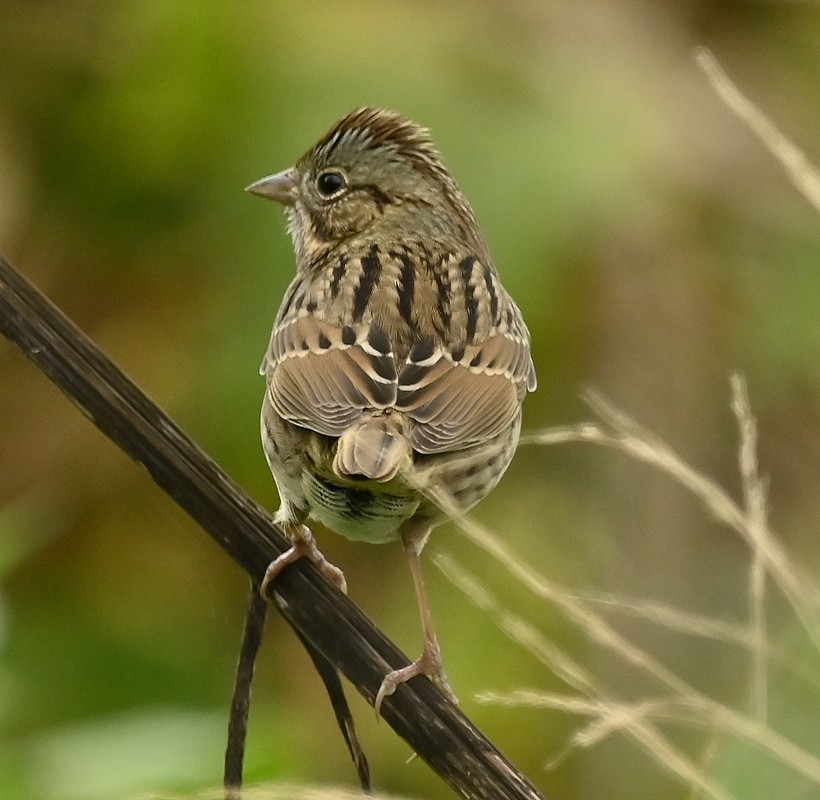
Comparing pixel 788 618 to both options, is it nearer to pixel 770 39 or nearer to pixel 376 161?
pixel 376 161

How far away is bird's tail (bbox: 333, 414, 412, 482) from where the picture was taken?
255cm

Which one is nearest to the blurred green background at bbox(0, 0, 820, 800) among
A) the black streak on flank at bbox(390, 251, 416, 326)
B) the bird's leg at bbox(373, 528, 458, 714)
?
the black streak on flank at bbox(390, 251, 416, 326)

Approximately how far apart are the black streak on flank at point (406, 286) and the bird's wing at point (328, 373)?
0.25 feet

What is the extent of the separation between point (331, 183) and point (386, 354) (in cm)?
83

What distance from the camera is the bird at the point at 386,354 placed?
2.79 meters

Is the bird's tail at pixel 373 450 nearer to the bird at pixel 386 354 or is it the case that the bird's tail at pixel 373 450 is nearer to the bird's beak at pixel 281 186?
the bird at pixel 386 354

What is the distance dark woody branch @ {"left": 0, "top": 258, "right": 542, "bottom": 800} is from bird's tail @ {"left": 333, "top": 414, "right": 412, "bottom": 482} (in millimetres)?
457

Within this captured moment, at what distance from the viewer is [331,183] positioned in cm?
373

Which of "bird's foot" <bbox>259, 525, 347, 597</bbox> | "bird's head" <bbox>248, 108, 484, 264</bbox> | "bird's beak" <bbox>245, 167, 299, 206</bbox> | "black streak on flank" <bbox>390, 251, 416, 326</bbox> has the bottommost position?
"bird's foot" <bbox>259, 525, 347, 597</bbox>

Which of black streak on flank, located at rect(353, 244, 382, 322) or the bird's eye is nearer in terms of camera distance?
black streak on flank, located at rect(353, 244, 382, 322)

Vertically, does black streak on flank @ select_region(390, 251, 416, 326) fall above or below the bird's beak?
below

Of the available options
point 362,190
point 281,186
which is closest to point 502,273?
point 362,190

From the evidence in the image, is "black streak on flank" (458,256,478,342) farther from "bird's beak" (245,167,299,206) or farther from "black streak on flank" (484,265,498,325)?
"bird's beak" (245,167,299,206)

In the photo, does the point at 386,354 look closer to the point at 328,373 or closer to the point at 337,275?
the point at 328,373
